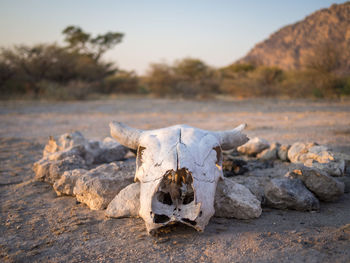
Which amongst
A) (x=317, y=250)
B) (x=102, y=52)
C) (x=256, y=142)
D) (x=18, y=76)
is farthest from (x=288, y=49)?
(x=317, y=250)

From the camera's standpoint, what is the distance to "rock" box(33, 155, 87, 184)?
418 cm

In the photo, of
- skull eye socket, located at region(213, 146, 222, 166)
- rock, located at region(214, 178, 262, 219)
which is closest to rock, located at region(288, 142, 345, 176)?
rock, located at region(214, 178, 262, 219)

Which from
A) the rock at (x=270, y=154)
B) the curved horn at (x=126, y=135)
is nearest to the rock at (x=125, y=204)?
the curved horn at (x=126, y=135)

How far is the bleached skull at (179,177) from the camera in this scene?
7.85 ft

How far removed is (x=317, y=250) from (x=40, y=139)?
7151 millimetres

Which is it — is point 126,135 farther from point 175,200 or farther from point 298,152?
point 298,152

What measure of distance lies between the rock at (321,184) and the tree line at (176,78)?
17.4m

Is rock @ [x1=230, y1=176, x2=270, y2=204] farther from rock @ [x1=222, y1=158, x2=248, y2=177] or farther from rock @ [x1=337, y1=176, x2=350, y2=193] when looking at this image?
rock @ [x1=337, y1=176, x2=350, y2=193]

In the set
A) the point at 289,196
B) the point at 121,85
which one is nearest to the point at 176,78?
the point at 121,85

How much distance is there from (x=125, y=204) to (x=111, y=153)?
6.96 ft

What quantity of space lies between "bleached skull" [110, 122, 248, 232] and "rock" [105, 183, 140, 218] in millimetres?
216

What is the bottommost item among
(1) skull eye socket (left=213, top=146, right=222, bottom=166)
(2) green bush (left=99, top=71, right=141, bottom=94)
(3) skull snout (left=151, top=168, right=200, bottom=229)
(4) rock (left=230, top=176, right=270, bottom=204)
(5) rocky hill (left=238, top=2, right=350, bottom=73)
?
(4) rock (left=230, top=176, right=270, bottom=204)

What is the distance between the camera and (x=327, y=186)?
3354mm

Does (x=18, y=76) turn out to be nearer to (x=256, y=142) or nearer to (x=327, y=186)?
(x=256, y=142)
